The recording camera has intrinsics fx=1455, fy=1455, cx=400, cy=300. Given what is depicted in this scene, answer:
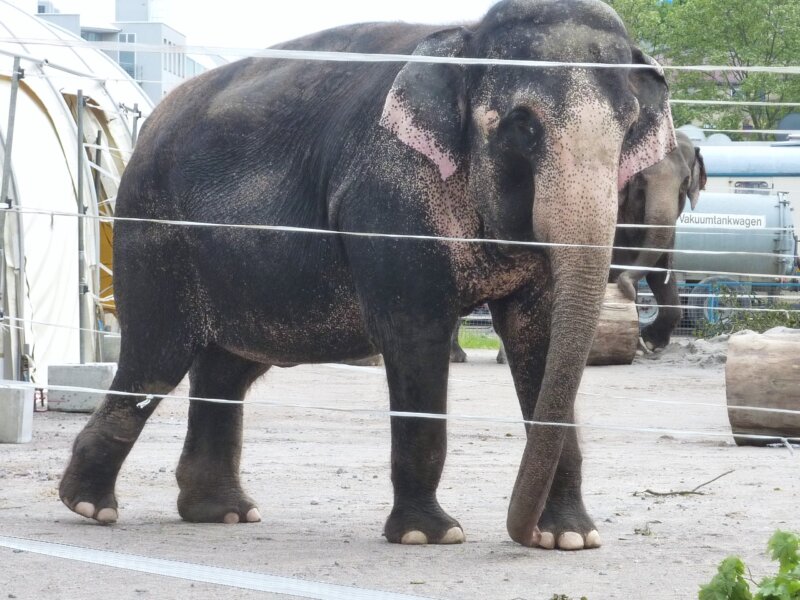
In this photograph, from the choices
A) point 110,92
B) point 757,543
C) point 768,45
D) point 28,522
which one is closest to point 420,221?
point 757,543

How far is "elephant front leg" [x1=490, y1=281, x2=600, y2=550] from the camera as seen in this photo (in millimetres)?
5230

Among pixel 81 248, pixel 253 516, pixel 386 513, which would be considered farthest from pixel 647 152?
pixel 81 248

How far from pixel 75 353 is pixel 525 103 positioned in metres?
8.55

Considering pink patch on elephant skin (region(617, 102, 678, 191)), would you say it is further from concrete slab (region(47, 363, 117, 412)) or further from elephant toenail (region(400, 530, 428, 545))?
concrete slab (region(47, 363, 117, 412))

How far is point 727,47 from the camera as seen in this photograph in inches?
1428

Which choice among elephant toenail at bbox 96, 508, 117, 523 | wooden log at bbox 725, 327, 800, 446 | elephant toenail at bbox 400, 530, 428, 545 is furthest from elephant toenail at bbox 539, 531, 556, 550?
wooden log at bbox 725, 327, 800, 446

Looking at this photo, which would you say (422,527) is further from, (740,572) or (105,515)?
(740,572)

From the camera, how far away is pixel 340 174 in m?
5.46

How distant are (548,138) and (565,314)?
0.58 m

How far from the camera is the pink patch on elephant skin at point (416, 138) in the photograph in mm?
5113

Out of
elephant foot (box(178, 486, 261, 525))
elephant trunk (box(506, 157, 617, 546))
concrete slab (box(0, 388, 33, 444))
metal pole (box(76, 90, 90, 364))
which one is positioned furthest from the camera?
metal pole (box(76, 90, 90, 364))

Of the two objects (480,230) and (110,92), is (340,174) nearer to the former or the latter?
(480,230)

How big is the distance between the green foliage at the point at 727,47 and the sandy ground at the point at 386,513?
2476 centimetres

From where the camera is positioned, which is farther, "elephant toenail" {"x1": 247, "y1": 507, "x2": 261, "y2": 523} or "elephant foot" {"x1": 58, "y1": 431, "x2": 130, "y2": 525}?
"elephant toenail" {"x1": 247, "y1": 507, "x2": 261, "y2": 523}
